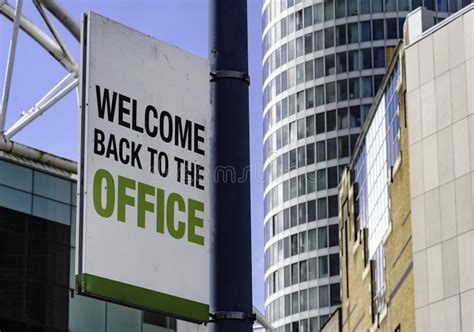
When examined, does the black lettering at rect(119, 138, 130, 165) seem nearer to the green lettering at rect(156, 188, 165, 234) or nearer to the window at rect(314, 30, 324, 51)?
the green lettering at rect(156, 188, 165, 234)

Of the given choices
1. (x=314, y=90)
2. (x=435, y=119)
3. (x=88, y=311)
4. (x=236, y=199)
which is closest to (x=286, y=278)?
(x=314, y=90)

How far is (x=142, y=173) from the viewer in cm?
757

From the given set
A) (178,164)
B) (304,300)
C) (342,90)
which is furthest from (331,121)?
(178,164)

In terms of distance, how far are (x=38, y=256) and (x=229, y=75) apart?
175 feet

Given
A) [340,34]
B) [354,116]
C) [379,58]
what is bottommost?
[354,116]

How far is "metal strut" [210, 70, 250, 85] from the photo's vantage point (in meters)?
Answer: 8.05

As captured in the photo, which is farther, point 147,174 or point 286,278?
point 286,278

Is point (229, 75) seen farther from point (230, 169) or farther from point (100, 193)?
point (100, 193)

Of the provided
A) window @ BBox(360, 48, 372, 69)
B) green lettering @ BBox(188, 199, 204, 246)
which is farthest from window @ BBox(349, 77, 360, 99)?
green lettering @ BBox(188, 199, 204, 246)

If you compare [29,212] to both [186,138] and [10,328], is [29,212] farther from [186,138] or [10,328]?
[186,138]

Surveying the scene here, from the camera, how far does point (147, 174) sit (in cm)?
760

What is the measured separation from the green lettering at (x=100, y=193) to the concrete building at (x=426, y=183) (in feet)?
121

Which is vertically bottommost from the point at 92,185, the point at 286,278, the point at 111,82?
the point at 92,185

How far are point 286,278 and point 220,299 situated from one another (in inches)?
5000
